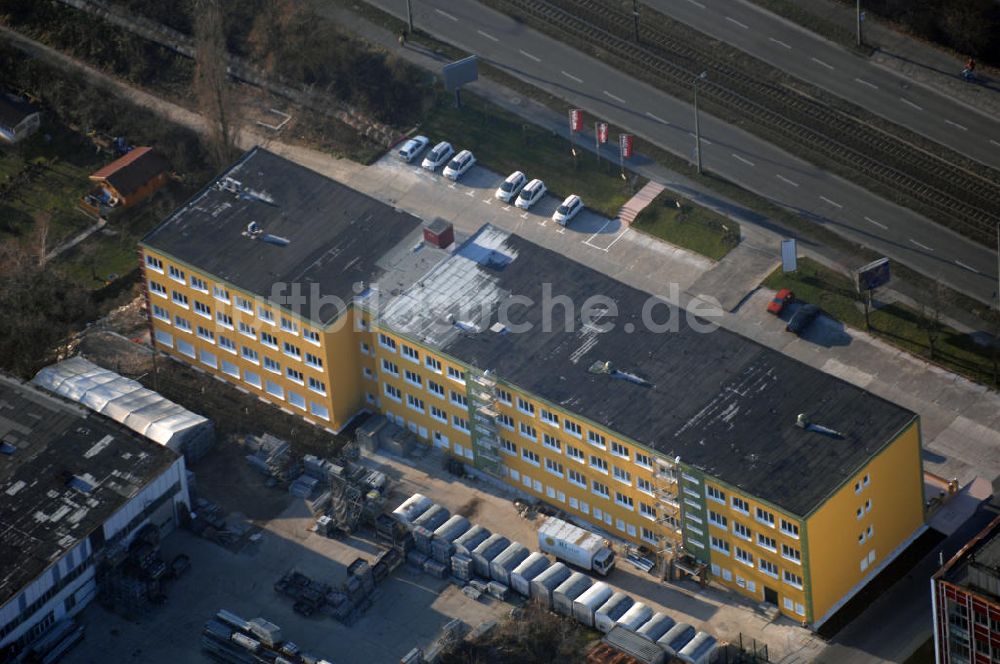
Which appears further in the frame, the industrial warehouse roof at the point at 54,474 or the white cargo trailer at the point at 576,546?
the white cargo trailer at the point at 576,546

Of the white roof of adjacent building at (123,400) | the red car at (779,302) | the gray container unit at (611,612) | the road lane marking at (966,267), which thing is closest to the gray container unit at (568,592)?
the gray container unit at (611,612)

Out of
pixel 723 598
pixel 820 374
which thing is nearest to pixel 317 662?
pixel 723 598

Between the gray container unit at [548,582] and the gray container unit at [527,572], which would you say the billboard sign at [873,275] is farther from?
the gray container unit at [548,582]

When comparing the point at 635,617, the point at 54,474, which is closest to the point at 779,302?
the point at 635,617

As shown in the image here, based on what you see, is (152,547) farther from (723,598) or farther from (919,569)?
(919,569)

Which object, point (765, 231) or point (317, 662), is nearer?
point (317, 662)

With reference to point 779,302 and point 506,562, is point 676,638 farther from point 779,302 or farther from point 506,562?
point 779,302
